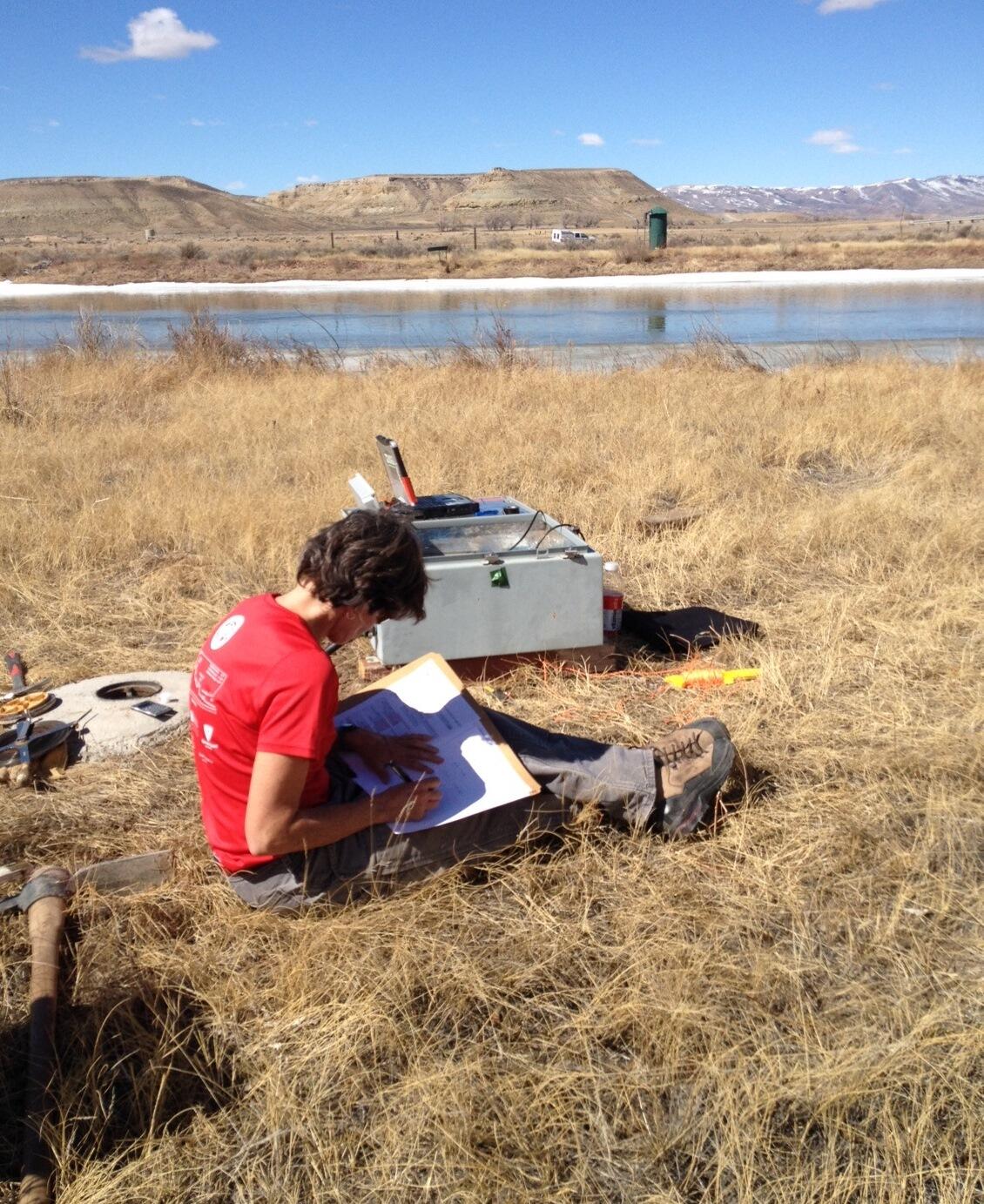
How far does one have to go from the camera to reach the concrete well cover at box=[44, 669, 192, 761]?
340 cm

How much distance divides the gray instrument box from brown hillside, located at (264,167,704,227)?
90.2 m

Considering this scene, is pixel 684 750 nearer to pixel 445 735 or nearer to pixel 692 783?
pixel 692 783

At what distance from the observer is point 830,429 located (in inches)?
314

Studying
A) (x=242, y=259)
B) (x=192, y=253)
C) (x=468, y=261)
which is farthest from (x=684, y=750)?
(x=192, y=253)

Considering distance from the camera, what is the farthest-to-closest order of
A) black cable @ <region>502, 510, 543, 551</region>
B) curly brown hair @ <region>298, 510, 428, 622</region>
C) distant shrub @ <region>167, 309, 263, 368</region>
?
distant shrub @ <region>167, 309, 263, 368</region>, black cable @ <region>502, 510, 543, 551</region>, curly brown hair @ <region>298, 510, 428, 622</region>

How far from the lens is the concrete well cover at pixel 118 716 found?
340 centimetres

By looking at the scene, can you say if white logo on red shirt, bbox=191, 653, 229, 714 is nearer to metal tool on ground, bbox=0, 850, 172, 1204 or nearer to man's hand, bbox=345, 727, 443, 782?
man's hand, bbox=345, 727, 443, 782

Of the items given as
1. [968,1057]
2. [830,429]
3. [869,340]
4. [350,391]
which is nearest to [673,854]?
[968,1057]

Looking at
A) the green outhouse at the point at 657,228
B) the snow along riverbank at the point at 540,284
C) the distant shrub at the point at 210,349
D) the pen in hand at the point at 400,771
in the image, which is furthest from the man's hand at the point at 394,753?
the green outhouse at the point at 657,228

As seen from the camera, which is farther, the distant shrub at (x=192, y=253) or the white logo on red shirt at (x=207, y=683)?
the distant shrub at (x=192, y=253)

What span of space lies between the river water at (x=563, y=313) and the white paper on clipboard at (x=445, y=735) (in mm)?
10711

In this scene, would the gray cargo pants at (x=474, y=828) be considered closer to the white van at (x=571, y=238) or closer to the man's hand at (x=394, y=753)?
the man's hand at (x=394, y=753)

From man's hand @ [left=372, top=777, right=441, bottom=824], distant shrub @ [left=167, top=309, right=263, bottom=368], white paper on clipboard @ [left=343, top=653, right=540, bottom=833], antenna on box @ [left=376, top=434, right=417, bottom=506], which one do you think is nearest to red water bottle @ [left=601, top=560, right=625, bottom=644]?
antenna on box @ [left=376, top=434, right=417, bottom=506]

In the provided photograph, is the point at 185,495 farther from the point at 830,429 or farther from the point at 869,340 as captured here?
the point at 869,340
